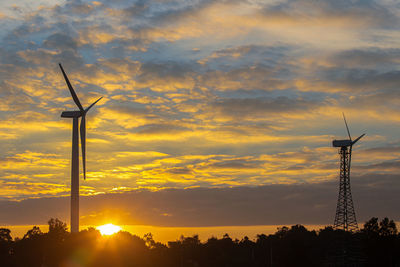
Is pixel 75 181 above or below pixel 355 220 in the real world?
above

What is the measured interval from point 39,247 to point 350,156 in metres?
93.3

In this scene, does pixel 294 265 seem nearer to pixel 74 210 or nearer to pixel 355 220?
pixel 355 220

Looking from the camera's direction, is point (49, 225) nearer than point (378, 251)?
Yes

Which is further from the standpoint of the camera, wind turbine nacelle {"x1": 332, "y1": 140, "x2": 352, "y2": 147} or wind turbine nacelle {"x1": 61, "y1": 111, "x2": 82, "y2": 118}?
wind turbine nacelle {"x1": 332, "y1": 140, "x2": 352, "y2": 147}

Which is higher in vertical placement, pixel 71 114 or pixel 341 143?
pixel 71 114

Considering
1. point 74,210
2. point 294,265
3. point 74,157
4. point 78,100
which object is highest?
point 78,100

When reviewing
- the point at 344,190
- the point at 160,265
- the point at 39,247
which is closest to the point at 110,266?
the point at 39,247

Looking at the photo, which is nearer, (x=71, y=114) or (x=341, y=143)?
(x=71, y=114)

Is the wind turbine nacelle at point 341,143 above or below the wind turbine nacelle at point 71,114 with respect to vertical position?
below

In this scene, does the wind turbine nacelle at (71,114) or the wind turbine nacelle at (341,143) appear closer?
the wind turbine nacelle at (71,114)

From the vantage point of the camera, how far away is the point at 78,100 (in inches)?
4481

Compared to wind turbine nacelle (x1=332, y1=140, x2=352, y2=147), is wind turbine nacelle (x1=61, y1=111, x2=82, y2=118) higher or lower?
wind turbine nacelle (x1=61, y1=111, x2=82, y2=118)

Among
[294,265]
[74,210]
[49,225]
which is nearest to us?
[74,210]

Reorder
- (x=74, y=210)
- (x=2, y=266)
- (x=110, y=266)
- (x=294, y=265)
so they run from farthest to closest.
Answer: (x=294, y=265) → (x=2, y=266) → (x=110, y=266) → (x=74, y=210)
